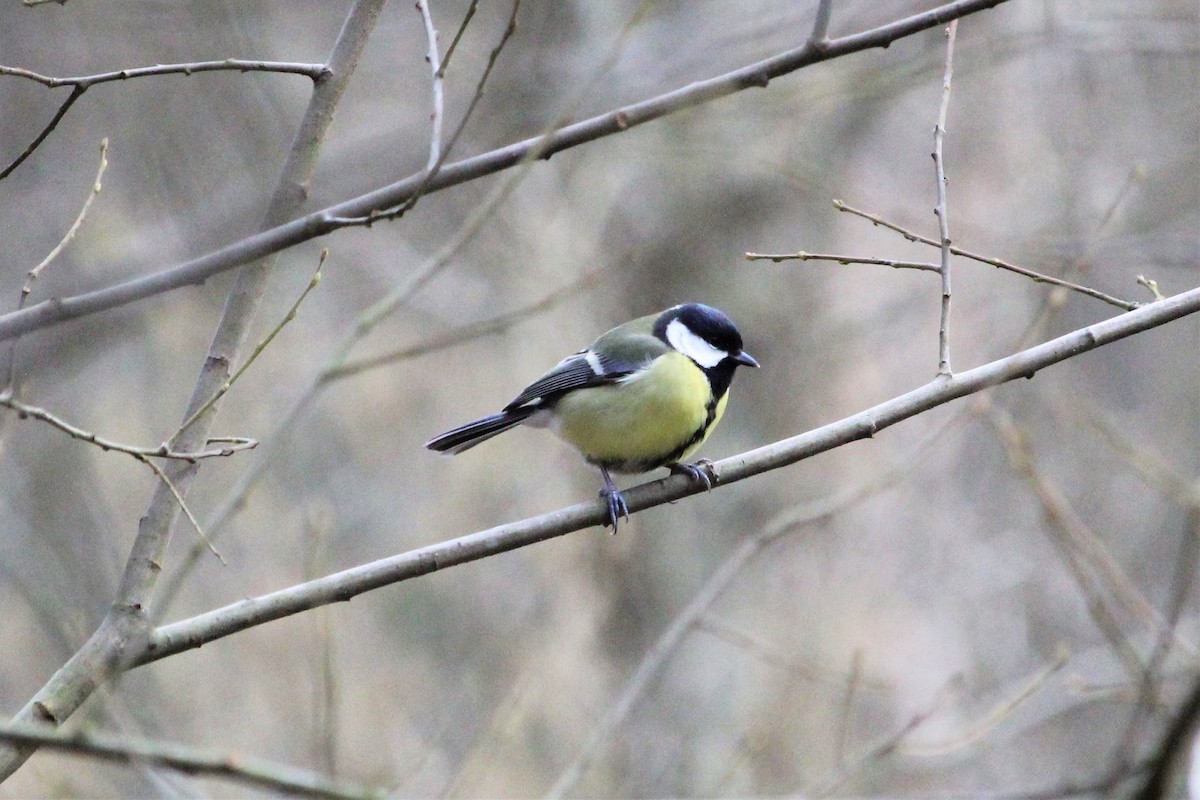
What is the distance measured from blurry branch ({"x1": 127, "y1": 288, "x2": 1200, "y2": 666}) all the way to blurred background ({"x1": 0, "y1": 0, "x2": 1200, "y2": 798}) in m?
2.25

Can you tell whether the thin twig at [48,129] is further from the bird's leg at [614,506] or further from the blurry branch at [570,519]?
the bird's leg at [614,506]

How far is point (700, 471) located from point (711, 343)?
776 mm

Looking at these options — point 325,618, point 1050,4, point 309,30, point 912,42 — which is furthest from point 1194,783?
point 309,30

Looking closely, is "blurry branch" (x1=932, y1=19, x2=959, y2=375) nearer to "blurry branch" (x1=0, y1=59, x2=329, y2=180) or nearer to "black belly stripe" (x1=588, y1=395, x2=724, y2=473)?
"black belly stripe" (x1=588, y1=395, x2=724, y2=473)

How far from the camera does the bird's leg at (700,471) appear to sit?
3291 mm

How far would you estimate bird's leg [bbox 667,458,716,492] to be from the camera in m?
3.29

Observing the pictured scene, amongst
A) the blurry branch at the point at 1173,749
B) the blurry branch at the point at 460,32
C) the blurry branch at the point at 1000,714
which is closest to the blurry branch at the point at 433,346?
the blurry branch at the point at 460,32

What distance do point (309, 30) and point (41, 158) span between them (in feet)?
6.25

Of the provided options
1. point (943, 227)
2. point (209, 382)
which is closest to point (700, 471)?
point (943, 227)

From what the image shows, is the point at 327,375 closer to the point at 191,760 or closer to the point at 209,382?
the point at 209,382

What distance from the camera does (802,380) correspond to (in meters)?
7.23

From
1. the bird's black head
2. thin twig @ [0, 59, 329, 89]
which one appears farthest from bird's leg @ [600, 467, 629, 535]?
thin twig @ [0, 59, 329, 89]

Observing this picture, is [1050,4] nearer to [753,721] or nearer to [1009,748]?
[753,721]

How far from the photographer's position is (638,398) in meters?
3.93
